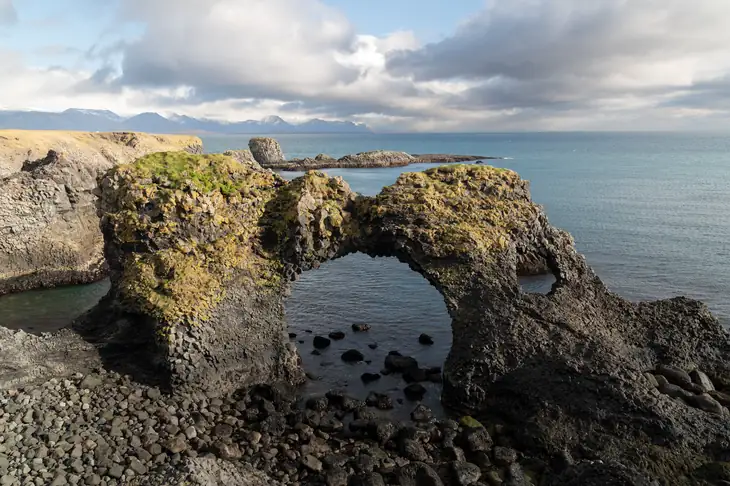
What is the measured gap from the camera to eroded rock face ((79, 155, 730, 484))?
2281cm

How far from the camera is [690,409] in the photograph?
22.3 meters

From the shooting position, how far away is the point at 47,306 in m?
38.4

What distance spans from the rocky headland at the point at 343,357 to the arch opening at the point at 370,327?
3.15ft

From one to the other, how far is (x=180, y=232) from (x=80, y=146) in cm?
6733

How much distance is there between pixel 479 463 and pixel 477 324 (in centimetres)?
763

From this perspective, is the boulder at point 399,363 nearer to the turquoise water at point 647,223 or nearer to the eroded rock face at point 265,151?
the turquoise water at point 647,223

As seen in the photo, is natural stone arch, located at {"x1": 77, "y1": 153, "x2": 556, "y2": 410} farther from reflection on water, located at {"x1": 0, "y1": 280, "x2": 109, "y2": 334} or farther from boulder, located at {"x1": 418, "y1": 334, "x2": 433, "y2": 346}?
reflection on water, located at {"x1": 0, "y1": 280, "x2": 109, "y2": 334}

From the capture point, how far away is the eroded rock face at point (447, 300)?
74.8ft

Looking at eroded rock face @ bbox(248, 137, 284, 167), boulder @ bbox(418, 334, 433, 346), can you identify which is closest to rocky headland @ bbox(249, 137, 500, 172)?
eroded rock face @ bbox(248, 137, 284, 167)

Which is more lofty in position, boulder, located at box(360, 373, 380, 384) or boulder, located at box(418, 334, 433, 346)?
boulder, located at box(418, 334, 433, 346)

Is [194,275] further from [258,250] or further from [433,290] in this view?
[433,290]

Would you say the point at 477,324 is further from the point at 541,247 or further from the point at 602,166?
the point at 602,166

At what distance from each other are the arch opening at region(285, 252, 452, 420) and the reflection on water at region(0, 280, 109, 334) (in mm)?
15897

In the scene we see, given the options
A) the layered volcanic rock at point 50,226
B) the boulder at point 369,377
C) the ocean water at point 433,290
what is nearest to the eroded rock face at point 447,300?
the boulder at point 369,377
